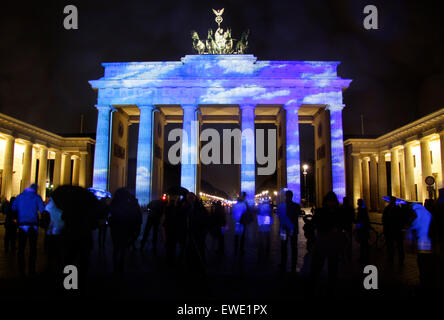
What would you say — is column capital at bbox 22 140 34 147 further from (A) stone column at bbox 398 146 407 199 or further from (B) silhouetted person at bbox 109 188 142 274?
(A) stone column at bbox 398 146 407 199

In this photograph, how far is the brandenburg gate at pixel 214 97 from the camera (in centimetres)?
3350

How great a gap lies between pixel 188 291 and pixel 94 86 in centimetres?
3320

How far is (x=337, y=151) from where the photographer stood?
3291cm

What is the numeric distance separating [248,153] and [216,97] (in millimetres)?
6708

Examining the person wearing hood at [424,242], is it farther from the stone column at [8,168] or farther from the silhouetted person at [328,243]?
the stone column at [8,168]

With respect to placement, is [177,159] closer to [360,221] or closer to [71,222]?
[360,221]

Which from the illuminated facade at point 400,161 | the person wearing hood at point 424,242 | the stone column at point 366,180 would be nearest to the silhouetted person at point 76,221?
the person wearing hood at point 424,242

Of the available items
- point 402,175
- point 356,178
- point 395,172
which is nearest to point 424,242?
point 356,178

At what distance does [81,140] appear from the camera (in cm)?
4584

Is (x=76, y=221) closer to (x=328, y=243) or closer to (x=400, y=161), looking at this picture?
(x=328, y=243)

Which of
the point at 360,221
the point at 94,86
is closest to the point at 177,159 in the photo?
the point at 94,86

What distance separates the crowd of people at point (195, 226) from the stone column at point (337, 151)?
75.5ft

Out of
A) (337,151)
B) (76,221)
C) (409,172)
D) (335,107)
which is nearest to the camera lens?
(76,221)

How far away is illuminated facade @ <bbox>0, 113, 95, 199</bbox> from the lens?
34475 millimetres
